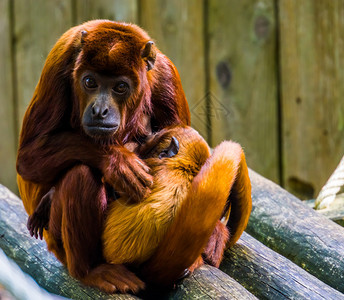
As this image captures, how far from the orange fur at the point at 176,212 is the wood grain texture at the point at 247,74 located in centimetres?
309

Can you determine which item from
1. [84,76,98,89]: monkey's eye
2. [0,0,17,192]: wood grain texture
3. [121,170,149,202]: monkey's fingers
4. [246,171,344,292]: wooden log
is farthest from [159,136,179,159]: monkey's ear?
[0,0,17,192]: wood grain texture

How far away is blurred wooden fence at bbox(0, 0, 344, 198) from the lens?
6484 mm

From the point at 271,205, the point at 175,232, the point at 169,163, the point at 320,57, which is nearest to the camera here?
the point at 175,232

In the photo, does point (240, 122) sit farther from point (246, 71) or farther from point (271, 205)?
point (271, 205)

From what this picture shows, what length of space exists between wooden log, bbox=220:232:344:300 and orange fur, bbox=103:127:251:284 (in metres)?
0.34

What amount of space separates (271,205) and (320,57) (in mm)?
2613

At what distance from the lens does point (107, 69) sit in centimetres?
329

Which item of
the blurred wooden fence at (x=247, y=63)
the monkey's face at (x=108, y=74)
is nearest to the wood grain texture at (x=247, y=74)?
the blurred wooden fence at (x=247, y=63)

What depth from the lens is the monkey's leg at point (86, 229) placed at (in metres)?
3.21

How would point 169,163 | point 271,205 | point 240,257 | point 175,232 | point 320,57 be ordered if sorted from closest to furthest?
1. point 175,232
2. point 169,163
3. point 240,257
4. point 271,205
5. point 320,57

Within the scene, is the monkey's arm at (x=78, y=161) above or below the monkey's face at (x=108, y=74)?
below

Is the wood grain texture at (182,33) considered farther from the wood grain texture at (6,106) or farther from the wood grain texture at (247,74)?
the wood grain texture at (6,106)

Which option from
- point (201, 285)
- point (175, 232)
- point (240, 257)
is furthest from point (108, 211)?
point (240, 257)

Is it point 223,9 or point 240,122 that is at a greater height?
point 223,9
